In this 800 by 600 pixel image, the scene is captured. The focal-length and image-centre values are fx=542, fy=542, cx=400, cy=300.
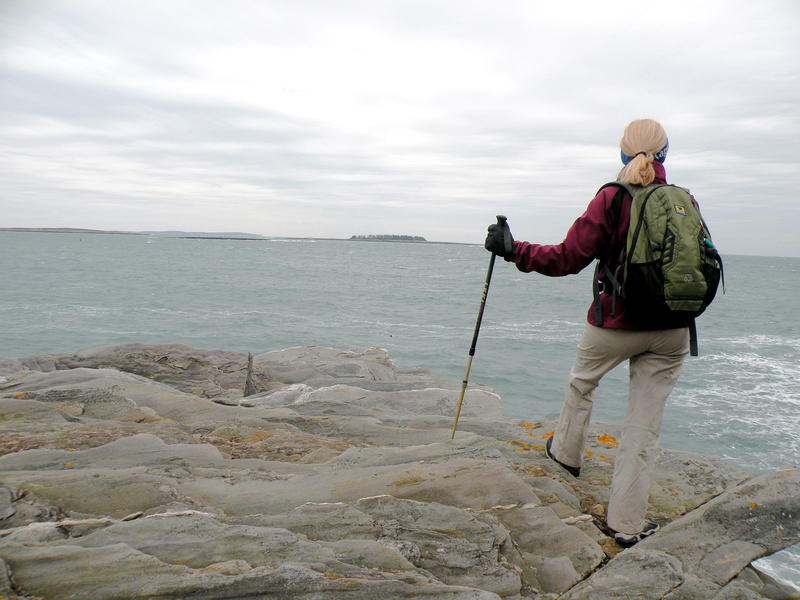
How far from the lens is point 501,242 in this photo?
3828 millimetres

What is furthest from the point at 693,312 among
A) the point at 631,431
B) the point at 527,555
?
the point at 527,555

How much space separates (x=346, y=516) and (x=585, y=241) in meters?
2.30

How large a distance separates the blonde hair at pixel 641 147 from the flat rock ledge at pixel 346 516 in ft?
7.18

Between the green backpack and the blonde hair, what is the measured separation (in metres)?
0.10

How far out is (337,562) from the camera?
2.82 meters

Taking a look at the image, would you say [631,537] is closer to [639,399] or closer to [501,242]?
[639,399]

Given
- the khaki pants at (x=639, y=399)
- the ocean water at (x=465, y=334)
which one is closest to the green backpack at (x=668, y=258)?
the khaki pants at (x=639, y=399)

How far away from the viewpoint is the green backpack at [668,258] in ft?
10.5

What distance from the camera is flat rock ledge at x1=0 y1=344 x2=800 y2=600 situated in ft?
8.75

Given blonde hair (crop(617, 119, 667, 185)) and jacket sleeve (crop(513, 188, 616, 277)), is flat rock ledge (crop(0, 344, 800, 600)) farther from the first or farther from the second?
blonde hair (crop(617, 119, 667, 185))

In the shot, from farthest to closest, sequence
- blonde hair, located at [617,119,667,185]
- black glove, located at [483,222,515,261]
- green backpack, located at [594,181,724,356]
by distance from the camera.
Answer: black glove, located at [483,222,515,261], blonde hair, located at [617,119,667,185], green backpack, located at [594,181,724,356]

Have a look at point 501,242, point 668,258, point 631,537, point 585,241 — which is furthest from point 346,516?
point 668,258

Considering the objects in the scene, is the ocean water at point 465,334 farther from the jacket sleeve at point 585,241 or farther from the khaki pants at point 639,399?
the jacket sleeve at point 585,241

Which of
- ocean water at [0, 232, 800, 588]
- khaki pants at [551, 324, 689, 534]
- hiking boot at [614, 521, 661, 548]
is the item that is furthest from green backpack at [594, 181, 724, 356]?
ocean water at [0, 232, 800, 588]
